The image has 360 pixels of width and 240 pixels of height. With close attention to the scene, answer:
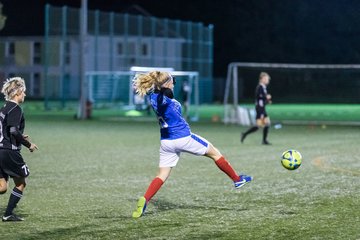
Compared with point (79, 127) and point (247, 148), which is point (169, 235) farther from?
point (79, 127)

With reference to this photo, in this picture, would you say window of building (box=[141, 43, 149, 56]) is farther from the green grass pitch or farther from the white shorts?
the white shorts

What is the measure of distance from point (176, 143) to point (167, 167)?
337 mm

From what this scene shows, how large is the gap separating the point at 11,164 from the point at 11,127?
43 centimetres

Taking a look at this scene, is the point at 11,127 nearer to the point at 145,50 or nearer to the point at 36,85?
the point at 145,50

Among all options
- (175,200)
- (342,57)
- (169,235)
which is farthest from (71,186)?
(342,57)

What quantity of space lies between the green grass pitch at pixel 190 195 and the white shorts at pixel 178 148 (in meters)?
0.65

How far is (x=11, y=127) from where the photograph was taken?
9906 millimetres

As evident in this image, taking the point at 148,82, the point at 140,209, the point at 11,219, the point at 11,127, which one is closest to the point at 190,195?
the point at 140,209

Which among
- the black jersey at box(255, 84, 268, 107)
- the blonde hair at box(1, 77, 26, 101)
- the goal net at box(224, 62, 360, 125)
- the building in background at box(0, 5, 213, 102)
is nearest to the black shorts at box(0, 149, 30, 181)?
the blonde hair at box(1, 77, 26, 101)

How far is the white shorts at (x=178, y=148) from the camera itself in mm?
10688

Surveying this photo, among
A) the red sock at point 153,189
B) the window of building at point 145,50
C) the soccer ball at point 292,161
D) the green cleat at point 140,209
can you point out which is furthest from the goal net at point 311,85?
the green cleat at point 140,209

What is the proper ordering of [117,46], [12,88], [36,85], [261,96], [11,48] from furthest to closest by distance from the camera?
[11,48]
[36,85]
[117,46]
[261,96]
[12,88]

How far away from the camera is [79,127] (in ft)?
101

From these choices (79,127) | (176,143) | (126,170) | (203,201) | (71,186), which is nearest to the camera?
(176,143)
